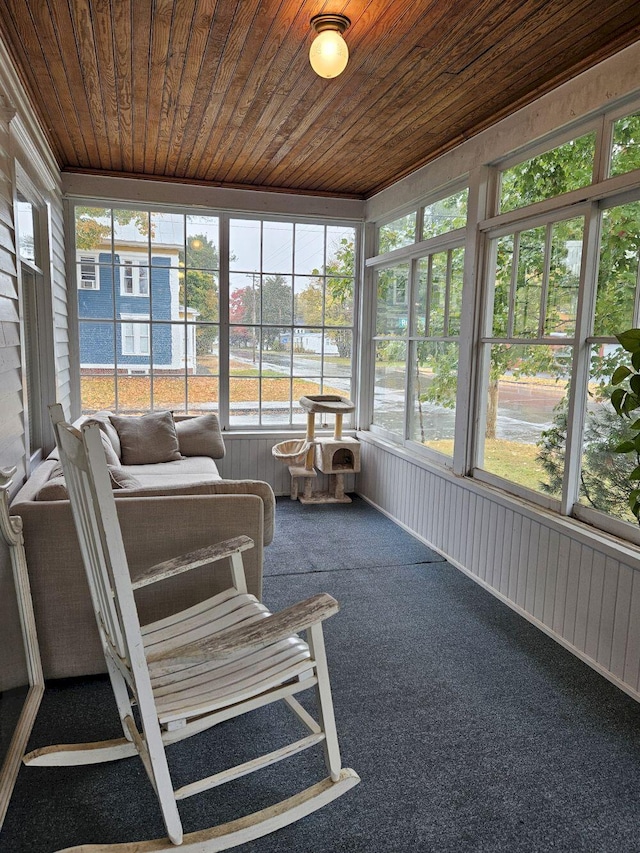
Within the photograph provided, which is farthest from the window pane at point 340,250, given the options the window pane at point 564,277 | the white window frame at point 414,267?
the window pane at point 564,277

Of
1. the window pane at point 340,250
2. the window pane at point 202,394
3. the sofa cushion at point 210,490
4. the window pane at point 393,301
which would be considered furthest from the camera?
the window pane at point 340,250

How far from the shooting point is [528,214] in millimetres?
3062

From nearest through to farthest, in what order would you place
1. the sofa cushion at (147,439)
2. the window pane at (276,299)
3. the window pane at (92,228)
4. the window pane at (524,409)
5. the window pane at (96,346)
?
the window pane at (524,409), the sofa cushion at (147,439), the window pane at (92,228), the window pane at (96,346), the window pane at (276,299)

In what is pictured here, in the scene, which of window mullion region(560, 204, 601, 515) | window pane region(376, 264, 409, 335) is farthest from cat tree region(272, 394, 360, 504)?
window mullion region(560, 204, 601, 515)

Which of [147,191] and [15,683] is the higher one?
[147,191]

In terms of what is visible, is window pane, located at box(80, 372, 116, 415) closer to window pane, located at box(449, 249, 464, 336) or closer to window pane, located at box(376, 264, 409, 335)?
window pane, located at box(376, 264, 409, 335)

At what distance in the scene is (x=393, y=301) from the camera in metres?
4.87

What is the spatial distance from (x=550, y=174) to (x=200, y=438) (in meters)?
3.03

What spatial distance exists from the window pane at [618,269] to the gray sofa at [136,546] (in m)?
1.69

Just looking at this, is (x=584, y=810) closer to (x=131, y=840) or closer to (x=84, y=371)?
(x=131, y=840)

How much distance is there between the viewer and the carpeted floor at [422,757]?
5.51ft

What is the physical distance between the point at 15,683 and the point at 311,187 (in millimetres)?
4293

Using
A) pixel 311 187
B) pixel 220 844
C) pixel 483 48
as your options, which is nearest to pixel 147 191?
pixel 311 187

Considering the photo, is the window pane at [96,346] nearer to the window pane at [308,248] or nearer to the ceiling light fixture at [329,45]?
the window pane at [308,248]
